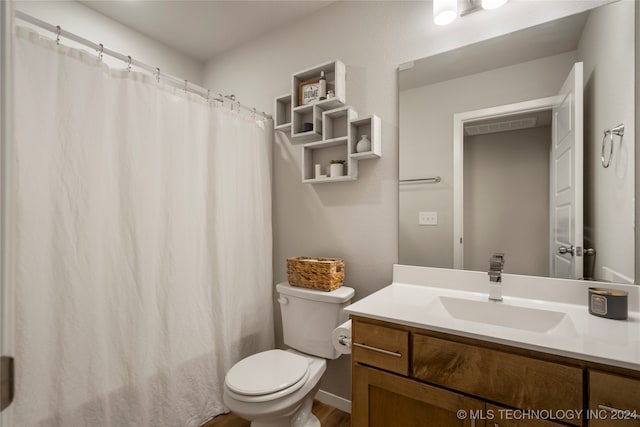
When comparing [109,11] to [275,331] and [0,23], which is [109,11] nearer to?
[0,23]

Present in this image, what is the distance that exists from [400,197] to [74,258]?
5.07 feet

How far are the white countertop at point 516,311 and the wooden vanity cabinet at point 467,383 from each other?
0.11 feet

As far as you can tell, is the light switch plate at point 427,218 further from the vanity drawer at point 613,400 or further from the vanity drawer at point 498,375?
the vanity drawer at point 613,400

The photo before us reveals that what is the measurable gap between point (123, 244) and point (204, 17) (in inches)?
63.4

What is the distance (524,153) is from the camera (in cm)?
138

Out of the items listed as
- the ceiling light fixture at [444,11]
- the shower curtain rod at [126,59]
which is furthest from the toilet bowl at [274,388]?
the ceiling light fixture at [444,11]

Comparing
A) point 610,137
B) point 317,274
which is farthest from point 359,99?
point 610,137

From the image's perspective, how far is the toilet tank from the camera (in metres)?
1.65

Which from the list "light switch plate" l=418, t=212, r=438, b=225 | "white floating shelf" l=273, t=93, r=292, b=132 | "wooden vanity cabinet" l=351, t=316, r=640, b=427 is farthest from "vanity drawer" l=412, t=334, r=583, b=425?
"white floating shelf" l=273, t=93, r=292, b=132

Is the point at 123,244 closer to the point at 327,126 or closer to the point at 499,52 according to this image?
the point at 327,126

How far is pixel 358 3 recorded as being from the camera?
1814 mm

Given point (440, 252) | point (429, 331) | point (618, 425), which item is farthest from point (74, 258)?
point (618, 425)

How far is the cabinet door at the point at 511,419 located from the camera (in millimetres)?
868

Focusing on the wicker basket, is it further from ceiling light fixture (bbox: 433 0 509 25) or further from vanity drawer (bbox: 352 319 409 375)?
ceiling light fixture (bbox: 433 0 509 25)
